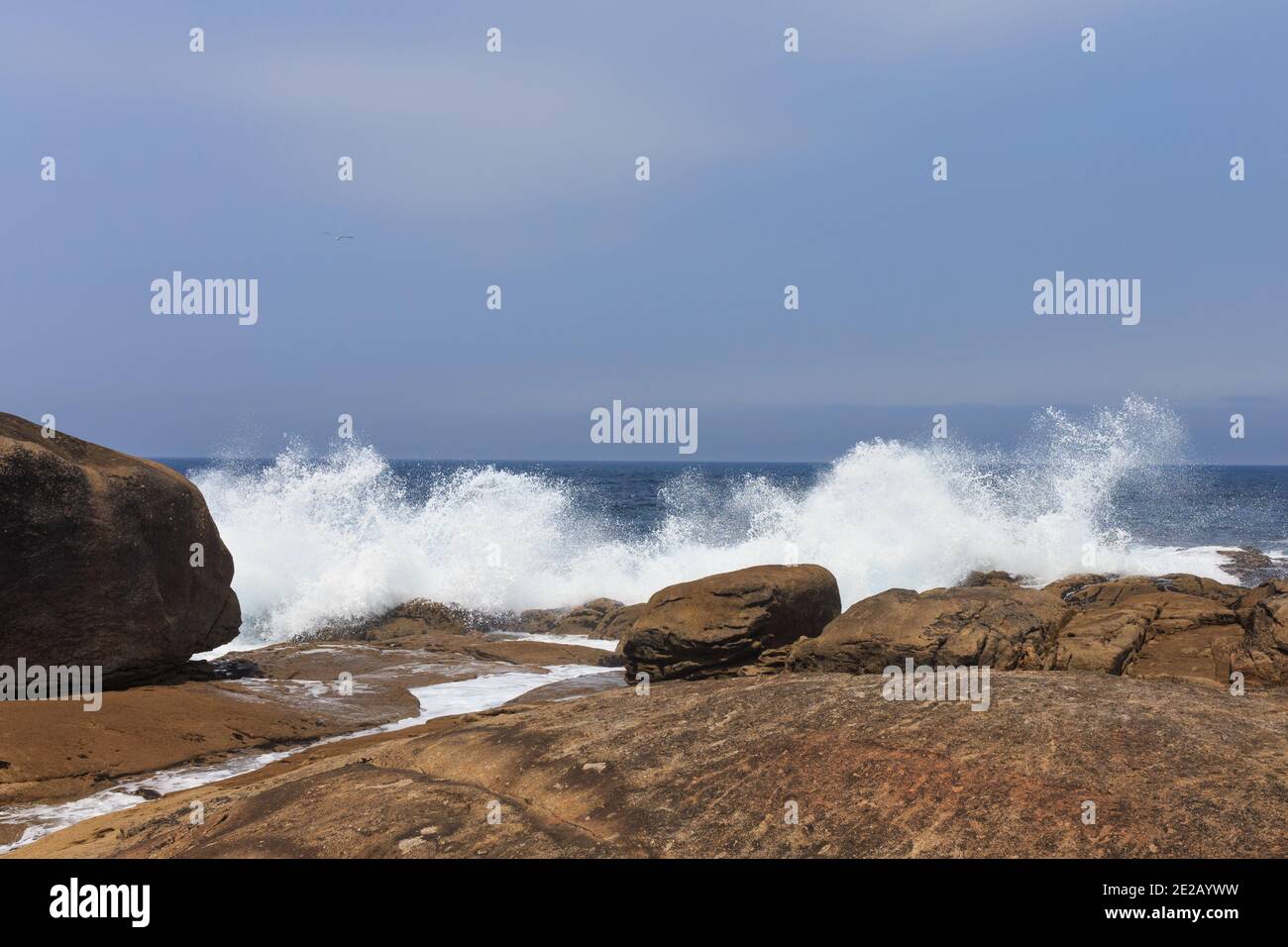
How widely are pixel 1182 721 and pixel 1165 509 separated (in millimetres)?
50336

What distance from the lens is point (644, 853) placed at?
4027 millimetres

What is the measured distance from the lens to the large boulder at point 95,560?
8.80m

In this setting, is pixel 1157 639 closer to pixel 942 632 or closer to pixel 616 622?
pixel 942 632

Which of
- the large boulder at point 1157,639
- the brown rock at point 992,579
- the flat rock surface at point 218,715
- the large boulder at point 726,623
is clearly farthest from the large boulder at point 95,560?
the brown rock at point 992,579

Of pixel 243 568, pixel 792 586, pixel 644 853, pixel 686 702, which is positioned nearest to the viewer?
pixel 644 853

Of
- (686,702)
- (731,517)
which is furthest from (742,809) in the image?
(731,517)

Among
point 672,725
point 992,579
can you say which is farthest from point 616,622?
point 672,725

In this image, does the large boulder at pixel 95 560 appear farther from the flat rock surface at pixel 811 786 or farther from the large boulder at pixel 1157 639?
the large boulder at pixel 1157 639

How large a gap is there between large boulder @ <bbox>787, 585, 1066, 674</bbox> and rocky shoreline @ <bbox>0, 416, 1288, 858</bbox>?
0.08 ft

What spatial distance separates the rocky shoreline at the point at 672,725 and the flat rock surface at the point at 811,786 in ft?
0.05

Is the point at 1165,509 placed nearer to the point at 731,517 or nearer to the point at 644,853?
Answer: the point at 731,517

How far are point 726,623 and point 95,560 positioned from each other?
262 inches

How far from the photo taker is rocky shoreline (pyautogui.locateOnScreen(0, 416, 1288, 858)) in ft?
13.4
